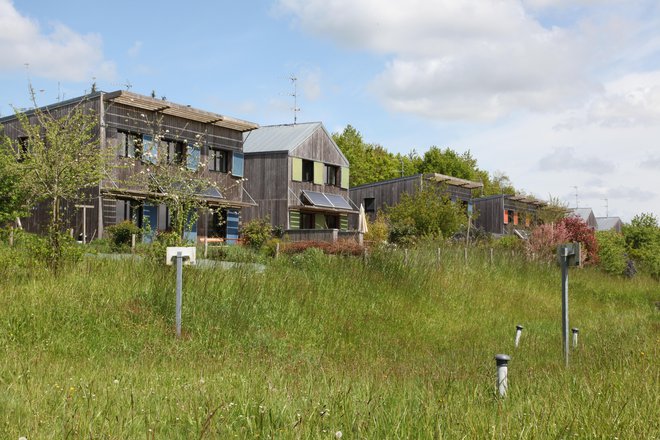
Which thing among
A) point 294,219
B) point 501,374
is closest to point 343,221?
point 294,219

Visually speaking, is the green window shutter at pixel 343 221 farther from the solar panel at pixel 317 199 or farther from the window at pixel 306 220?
the solar panel at pixel 317 199

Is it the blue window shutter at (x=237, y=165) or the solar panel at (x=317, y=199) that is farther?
the solar panel at (x=317, y=199)

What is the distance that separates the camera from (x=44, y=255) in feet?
39.1

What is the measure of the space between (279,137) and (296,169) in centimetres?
301

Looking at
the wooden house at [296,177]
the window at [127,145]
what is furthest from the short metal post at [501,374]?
the wooden house at [296,177]

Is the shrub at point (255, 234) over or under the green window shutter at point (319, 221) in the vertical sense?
under

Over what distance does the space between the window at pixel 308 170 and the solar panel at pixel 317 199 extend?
36.9 inches

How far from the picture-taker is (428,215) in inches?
1543

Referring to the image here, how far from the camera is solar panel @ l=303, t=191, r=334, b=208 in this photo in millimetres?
37281

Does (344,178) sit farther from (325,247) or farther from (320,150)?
(325,247)

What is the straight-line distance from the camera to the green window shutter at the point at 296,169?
36875 mm

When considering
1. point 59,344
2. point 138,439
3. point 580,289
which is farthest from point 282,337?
point 580,289

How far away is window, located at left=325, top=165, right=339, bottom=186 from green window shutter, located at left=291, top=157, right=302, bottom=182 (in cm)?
313

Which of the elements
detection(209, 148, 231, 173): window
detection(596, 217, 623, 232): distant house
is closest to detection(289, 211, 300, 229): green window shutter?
detection(209, 148, 231, 173): window
